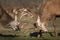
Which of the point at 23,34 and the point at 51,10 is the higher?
the point at 51,10

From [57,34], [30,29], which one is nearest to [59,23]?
[30,29]

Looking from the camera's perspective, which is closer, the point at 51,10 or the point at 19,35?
the point at 19,35

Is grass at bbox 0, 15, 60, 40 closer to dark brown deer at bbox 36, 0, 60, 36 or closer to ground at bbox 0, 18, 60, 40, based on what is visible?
ground at bbox 0, 18, 60, 40

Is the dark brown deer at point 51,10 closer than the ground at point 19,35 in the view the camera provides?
No

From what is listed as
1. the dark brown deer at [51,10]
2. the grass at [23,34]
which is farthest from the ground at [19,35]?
the dark brown deer at [51,10]

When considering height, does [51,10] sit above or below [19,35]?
above

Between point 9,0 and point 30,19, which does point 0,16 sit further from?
point 9,0

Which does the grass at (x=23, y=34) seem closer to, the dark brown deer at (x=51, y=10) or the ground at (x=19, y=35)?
the ground at (x=19, y=35)

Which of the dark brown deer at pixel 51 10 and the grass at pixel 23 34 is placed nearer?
the grass at pixel 23 34

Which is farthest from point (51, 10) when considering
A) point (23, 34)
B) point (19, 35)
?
point (19, 35)

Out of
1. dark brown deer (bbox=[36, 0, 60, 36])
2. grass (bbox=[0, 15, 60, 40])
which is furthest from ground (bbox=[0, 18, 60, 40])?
dark brown deer (bbox=[36, 0, 60, 36])

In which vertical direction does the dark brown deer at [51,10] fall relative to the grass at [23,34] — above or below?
above

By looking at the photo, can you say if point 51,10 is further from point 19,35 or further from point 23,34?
point 19,35

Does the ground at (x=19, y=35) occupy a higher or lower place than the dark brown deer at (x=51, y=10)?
lower
